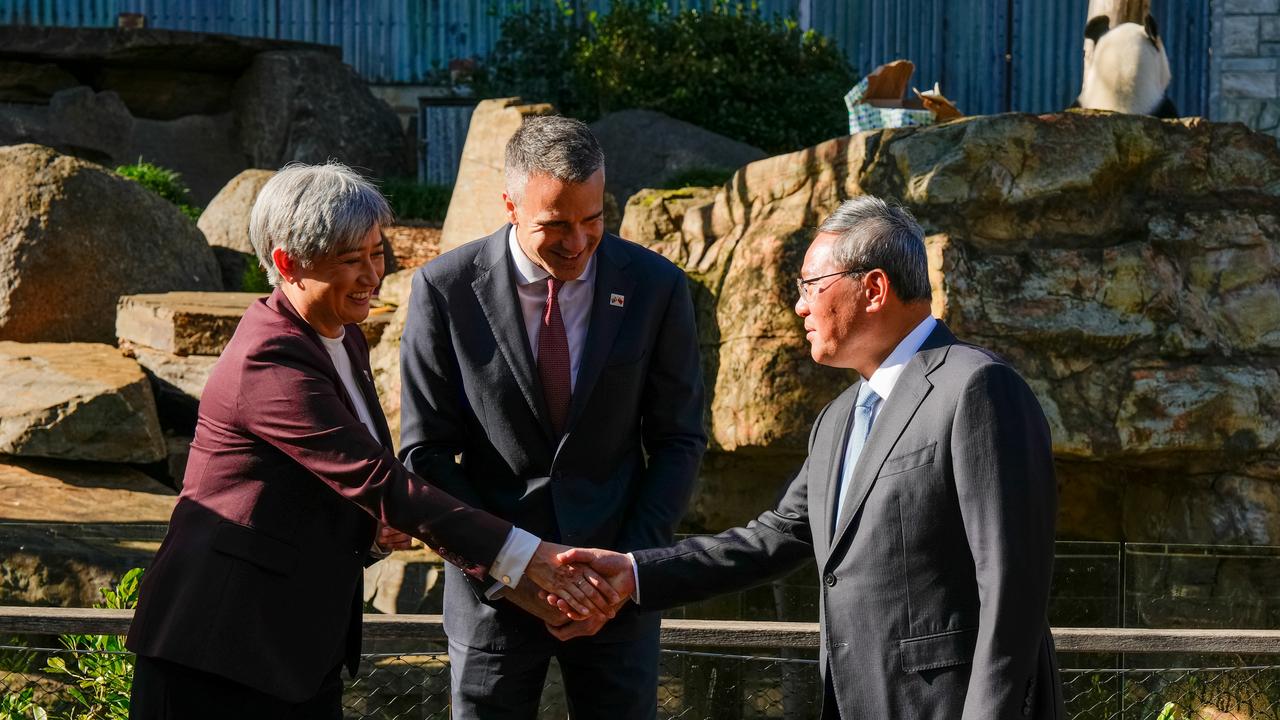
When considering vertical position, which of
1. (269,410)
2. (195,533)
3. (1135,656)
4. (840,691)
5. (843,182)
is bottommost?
(1135,656)

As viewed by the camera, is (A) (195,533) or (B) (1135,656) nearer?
(A) (195,533)

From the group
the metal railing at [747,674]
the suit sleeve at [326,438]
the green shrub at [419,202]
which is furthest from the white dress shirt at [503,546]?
the green shrub at [419,202]

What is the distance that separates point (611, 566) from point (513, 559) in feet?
0.76

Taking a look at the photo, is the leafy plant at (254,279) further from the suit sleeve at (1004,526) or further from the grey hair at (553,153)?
the suit sleeve at (1004,526)

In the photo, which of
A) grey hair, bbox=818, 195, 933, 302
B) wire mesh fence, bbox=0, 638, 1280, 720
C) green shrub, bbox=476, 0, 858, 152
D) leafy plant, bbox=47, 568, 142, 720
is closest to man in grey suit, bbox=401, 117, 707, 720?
grey hair, bbox=818, 195, 933, 302

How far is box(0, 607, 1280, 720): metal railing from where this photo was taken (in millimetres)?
→ 4059

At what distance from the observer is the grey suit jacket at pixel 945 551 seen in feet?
7.84

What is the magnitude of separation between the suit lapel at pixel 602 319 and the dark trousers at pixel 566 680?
51 cm

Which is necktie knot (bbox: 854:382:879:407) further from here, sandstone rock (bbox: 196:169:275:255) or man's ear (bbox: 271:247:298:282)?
sandstone rock (bbox: 196:169:275:255)

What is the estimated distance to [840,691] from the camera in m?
2.65

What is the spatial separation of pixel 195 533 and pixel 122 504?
4.05 m

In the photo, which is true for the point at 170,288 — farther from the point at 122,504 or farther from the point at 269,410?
the point at 269,410

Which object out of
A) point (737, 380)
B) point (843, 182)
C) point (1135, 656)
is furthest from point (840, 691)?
point (843, 182)

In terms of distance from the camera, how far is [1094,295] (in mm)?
5902
